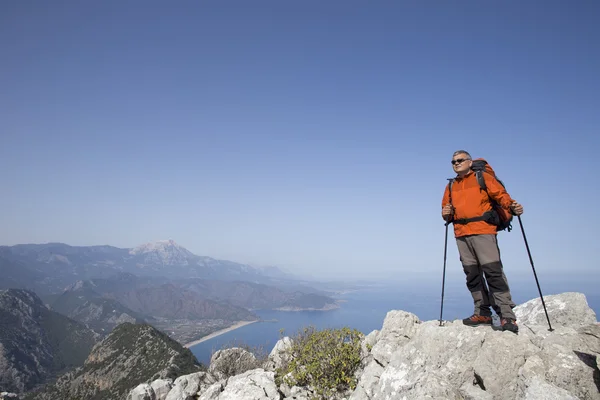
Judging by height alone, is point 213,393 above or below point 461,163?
below

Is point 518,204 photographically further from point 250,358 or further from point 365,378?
point 250,358

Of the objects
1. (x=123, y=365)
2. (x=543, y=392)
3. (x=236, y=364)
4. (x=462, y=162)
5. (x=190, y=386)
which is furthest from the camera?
(x=123, y=365)

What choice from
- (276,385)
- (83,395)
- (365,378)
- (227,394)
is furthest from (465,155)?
(83,395)

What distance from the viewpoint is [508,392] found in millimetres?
4238

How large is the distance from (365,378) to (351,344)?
1458 millimetres

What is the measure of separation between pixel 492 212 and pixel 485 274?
113 centimetres

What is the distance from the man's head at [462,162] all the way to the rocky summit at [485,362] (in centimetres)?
284

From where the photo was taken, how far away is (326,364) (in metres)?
7.35

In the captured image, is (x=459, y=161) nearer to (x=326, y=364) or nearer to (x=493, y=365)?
(x=493, y=365)

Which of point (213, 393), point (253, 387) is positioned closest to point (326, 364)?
point (253, 387)

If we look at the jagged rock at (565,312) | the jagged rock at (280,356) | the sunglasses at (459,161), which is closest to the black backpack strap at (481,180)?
the sunglasses at (459,161)

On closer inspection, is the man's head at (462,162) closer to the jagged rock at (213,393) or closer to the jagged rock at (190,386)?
the jagged rock at (213,393)

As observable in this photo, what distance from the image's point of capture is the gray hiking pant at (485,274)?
5465 mm

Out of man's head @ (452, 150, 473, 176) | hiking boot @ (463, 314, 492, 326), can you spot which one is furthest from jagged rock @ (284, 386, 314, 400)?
man's head @ (452, 150, 473, 176)
